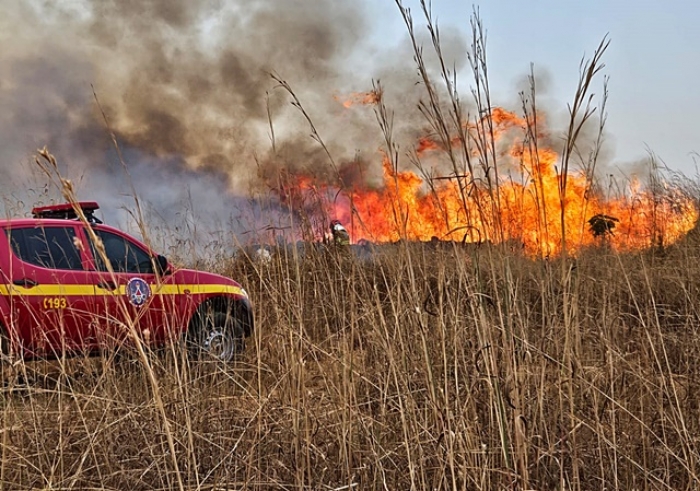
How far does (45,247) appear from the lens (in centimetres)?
532

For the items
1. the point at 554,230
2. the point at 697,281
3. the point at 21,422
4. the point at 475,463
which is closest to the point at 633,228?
the point at 697,281

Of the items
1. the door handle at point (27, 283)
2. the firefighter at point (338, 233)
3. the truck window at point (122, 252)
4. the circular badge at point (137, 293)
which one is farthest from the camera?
the truck window at point (122, 252)

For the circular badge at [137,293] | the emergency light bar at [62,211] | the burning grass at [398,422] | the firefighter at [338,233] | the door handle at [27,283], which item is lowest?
the burning grass at [398,422]

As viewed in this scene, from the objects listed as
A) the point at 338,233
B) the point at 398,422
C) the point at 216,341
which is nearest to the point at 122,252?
the point at 216,341

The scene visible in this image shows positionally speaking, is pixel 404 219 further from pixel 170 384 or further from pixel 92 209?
pixel 92 209

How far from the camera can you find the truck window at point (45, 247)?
5145 mm

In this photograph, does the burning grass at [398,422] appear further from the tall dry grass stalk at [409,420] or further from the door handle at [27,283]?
the door handle at [27,283]

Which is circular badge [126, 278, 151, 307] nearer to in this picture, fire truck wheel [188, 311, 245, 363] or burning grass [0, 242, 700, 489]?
fire truck wheel [188, 311, 245, 363]

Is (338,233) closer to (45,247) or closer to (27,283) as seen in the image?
(27,283)

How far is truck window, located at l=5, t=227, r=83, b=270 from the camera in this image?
16.9 ft

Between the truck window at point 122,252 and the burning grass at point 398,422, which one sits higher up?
the truck window at point 122,252

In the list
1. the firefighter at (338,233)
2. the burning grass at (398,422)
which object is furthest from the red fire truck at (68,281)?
the burning grass at (398,422)

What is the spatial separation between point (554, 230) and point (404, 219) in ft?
3.86

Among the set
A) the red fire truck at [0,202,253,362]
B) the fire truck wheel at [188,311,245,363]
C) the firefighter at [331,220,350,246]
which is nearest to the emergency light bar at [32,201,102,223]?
the red fire truck at [0,202,253,362]
